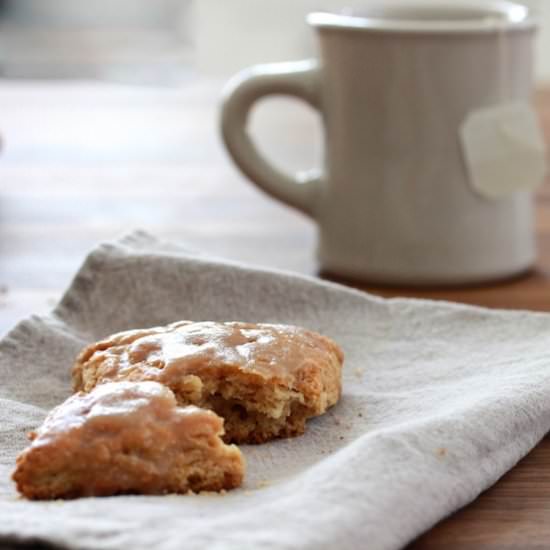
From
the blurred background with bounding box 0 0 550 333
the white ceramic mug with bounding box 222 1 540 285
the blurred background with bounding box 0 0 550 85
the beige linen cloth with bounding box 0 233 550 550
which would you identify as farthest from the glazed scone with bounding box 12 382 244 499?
the blurred background with bounding box 0 0 550 85

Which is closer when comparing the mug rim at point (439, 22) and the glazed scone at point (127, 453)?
the glazed scone at point (127, 453)

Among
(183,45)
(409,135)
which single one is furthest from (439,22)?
(183,45)

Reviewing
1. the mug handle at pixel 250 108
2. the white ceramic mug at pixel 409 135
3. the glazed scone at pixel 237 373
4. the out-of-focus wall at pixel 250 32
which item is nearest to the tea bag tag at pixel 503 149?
the white ceramic mug at pixel 409 135

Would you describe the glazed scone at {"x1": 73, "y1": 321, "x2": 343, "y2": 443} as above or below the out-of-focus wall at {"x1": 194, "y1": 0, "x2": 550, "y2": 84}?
below

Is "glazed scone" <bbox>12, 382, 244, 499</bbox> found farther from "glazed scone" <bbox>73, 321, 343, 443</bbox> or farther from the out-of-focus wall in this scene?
the out-of-focus wall

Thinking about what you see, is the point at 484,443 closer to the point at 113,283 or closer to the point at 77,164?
the point at 113,283

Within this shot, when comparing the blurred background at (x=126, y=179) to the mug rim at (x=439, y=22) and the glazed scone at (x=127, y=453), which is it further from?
the glazed scone at (x=127, y=453)

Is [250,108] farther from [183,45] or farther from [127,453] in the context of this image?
[183,45]
